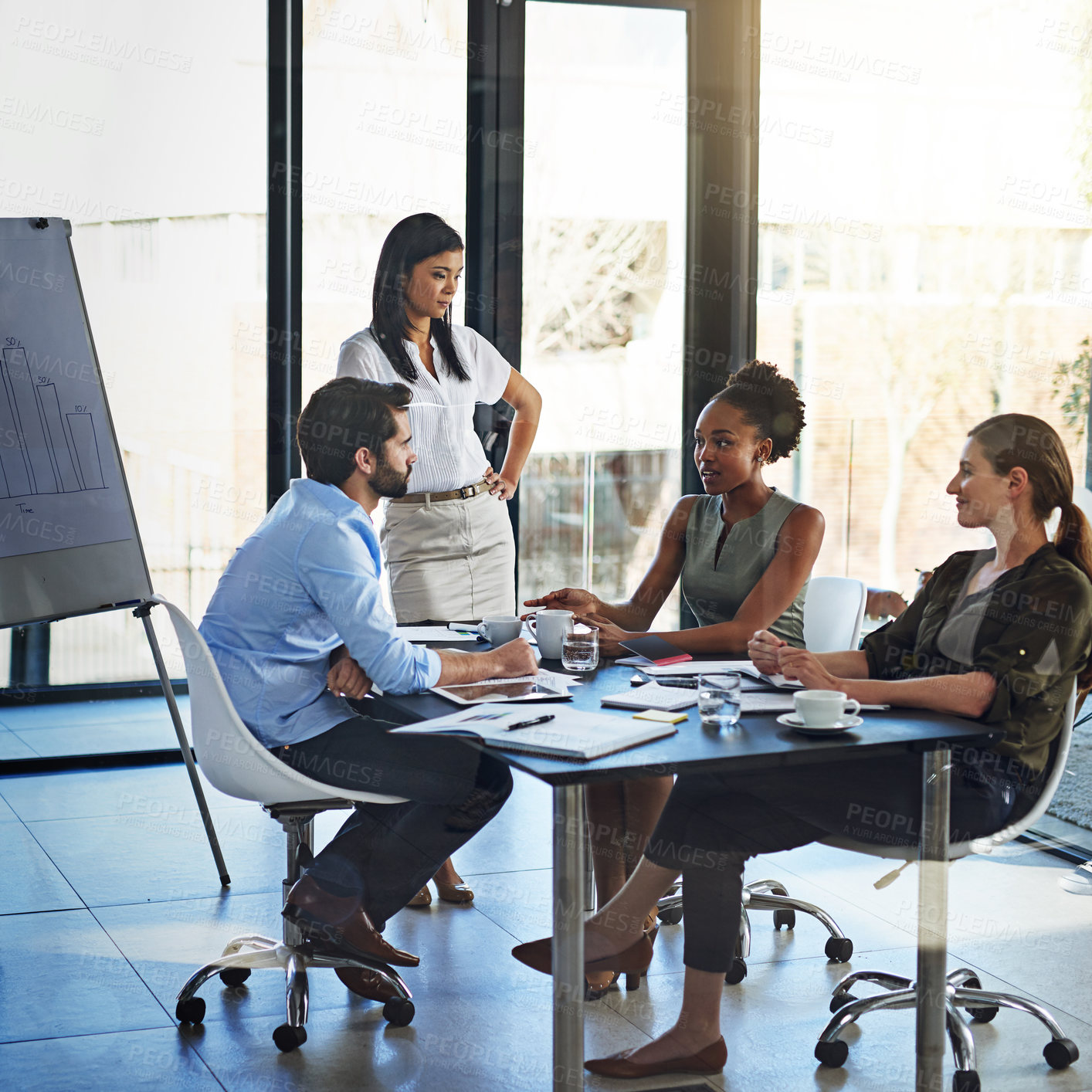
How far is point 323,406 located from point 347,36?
2656 millimetres

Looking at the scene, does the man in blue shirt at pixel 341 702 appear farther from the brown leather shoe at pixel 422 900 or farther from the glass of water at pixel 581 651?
the brown leather shoe at pixel 422 900

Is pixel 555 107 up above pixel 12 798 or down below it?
above

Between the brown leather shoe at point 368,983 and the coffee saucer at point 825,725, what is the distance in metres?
1.03

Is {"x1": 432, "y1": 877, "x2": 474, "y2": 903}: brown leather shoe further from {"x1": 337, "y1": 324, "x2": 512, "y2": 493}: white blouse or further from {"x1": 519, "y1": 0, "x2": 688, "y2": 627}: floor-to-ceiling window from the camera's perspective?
{"x1": 519, "y1": 0, "x2": 688, "y2": 627}: floor-to-ceiling window

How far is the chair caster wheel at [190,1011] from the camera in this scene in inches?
101

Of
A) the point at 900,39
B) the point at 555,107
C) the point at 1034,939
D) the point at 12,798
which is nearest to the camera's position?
the point at 1034,939

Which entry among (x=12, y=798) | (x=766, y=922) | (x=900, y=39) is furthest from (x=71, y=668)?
(x=900, y=39)

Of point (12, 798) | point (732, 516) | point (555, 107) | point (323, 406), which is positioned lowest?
point (12, 798)

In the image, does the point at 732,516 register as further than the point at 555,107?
No

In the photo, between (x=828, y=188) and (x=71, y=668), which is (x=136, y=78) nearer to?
(x=71, y=668)

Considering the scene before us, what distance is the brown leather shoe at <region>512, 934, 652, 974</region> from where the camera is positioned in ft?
8.11

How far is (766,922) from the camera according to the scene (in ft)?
10.3

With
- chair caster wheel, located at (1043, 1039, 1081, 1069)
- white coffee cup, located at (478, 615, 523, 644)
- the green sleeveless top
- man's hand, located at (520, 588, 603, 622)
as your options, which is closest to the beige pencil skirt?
man's hand, located at (520, 588, 603, 622)

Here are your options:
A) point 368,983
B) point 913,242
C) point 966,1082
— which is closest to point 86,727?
point 368,983
